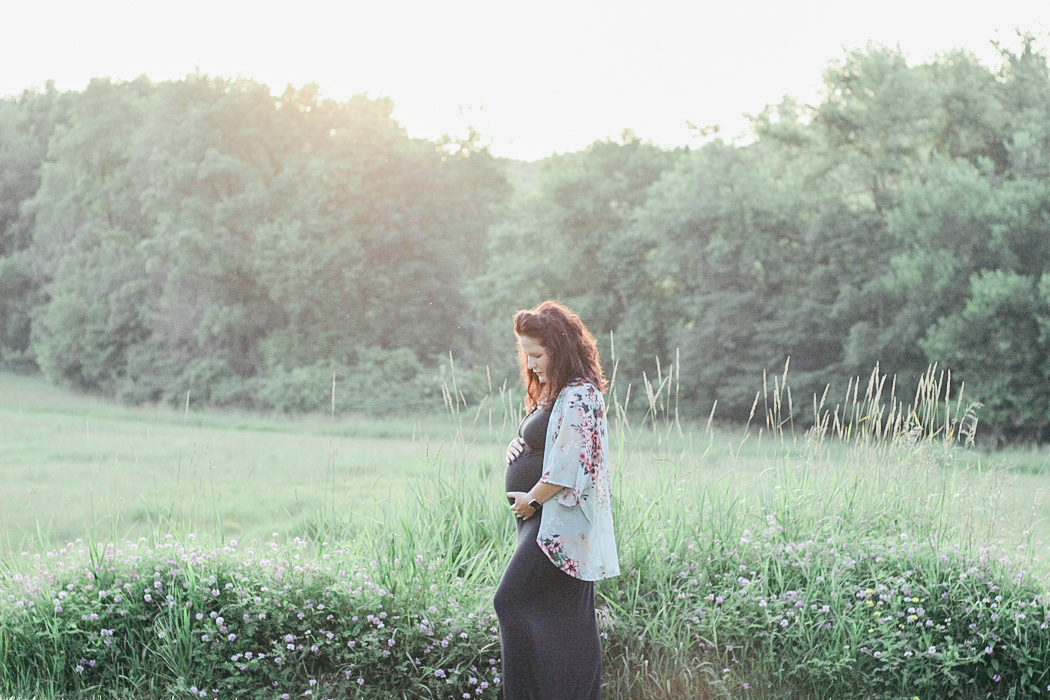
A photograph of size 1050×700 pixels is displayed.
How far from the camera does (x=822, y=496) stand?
18.6ft

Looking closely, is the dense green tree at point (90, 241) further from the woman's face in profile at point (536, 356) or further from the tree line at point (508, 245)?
the woman's face in profile at point (536, 356)

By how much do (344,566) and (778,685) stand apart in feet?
7.28

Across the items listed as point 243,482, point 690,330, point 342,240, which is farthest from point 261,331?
point 243,482

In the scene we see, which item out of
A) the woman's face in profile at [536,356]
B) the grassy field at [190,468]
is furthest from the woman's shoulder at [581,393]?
the grassy field at [190,468]

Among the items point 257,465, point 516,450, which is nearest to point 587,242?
point 257,465

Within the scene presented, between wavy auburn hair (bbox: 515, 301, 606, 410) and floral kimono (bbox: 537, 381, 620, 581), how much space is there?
0.19 feet

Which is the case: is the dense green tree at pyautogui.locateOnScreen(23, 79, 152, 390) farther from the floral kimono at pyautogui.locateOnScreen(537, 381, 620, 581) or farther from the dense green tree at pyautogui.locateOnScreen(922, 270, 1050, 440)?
the floral kimono at pyautogui.locateOnScreen(537, 381, 620, 581)

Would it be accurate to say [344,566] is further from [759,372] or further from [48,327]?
[48,327]

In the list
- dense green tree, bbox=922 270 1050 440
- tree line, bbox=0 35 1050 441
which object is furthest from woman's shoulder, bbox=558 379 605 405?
dense green tree, bbox=922 270 1050 440

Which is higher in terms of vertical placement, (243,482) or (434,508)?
(434,508)

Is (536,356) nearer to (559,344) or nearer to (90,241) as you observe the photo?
(559,344)

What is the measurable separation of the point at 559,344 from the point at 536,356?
11 centimetres

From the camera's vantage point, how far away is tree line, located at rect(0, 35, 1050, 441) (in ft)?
61.8

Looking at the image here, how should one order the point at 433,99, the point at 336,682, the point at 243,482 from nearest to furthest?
the point at 336,682 → the point at 243,482 → the point at 433,99
